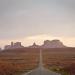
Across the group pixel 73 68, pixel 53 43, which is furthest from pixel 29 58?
pixel 73 68

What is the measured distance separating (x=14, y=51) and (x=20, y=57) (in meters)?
0.64

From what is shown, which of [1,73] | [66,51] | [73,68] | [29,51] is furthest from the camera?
[66,51]

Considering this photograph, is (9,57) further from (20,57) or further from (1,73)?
(1,73)

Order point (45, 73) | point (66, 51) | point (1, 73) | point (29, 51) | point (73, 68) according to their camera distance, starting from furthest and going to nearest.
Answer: point (66, 51), point (29, 51), point (73, 68), point (1, 73), point (45, 73)

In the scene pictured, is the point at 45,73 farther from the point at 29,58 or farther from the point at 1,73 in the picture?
the point at 29,58

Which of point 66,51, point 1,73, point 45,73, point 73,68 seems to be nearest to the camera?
point 45,73

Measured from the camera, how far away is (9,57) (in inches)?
898

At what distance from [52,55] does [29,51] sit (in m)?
2.12

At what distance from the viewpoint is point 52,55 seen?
22297mm

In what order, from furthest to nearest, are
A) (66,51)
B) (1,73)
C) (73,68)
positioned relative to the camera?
(66,51), (73,68), (1,73)

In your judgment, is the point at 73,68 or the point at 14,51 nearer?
the point at 73,68

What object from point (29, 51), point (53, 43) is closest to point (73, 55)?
point (53, 43)

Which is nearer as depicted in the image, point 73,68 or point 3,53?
point 73,68

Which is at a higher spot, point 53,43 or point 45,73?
point 53,43
